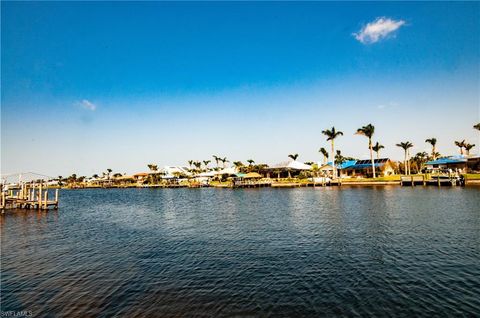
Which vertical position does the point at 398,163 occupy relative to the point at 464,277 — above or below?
above

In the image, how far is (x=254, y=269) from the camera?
1697cm

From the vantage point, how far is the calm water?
1252 cm

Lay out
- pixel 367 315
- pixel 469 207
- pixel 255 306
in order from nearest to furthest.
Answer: pixel 367 315, pixel 255 306, pixel 469 207

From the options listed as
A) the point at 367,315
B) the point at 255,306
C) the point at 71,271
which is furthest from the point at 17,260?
the point at 367,315

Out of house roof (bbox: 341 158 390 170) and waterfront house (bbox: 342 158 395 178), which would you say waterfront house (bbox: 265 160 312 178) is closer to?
waterfront house (bbox: 342 158 395 178)

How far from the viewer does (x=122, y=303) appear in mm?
13219

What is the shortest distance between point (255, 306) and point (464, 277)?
10427 millimetres

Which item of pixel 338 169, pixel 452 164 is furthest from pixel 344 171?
pixel 452 164

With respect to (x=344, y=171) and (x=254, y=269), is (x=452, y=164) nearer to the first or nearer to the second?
(x=344, y=171)

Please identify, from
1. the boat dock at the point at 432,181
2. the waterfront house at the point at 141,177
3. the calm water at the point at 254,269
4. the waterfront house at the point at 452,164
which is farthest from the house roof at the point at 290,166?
the waterfront house at the point at 141,177

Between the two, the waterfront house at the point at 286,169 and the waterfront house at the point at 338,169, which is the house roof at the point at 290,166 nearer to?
the waterfront house at the point at 286,169

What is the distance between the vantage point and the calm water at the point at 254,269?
12.5 meters

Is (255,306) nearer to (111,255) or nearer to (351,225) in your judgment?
(111,255)

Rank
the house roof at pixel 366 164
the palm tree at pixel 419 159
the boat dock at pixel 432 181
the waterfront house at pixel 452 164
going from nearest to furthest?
the boat dock at pixel 432 181 < the waterfront house at pixel 452 164 < the house roof at pixel 366 164 < the palm tree at pixel 419 159
